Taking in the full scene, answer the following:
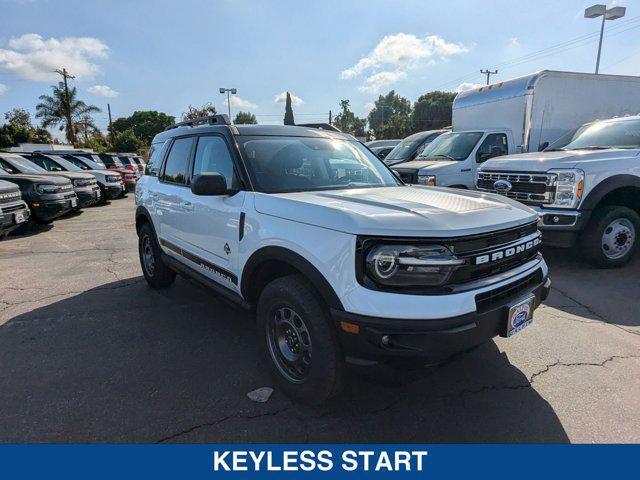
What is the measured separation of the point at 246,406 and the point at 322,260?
3.94ft

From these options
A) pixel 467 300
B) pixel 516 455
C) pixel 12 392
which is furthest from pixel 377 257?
pixel 12 392

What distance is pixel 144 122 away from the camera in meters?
78.2

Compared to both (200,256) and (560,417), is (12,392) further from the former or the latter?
(560,417)

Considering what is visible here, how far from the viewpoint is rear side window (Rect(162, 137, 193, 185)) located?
4117 mm

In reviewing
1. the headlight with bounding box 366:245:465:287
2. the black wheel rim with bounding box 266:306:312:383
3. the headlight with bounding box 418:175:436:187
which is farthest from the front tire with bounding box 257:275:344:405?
the headlight with bounding box 418:175:436:187

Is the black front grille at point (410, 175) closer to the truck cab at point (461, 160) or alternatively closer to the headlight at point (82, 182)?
the truck cab at point (461, 160)

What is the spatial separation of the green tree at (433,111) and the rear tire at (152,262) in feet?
188

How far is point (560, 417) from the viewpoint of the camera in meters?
2.57

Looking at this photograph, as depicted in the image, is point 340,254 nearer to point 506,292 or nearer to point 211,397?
point 506,292

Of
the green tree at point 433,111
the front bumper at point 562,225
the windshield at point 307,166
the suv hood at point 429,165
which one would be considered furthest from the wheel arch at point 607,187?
the green tree at point 433,111

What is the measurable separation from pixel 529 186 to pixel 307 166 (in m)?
3.68

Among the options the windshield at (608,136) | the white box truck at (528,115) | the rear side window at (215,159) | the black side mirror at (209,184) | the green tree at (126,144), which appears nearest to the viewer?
the black side mirror at (209,184)

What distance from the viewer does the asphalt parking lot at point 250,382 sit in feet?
8.16

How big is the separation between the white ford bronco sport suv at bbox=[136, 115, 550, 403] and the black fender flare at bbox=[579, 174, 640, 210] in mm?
2835
